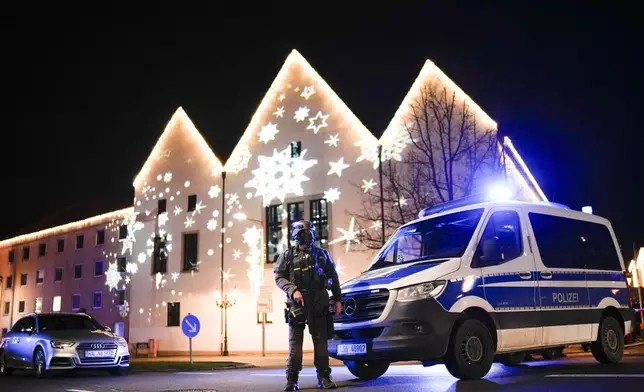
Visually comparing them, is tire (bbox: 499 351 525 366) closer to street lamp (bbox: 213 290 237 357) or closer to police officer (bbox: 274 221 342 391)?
police officer (bbox: 274 221 342 391)

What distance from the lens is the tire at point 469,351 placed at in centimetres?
770

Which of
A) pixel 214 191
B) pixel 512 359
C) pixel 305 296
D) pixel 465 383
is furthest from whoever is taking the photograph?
pixel 214 191

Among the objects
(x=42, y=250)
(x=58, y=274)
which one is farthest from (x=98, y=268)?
(x=42, y=250)

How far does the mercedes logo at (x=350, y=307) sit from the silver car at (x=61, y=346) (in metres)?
7.42

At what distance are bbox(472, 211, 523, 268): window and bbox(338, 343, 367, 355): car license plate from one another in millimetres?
1778

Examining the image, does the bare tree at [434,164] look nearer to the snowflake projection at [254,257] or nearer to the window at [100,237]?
the snowflake projection at [254,257]

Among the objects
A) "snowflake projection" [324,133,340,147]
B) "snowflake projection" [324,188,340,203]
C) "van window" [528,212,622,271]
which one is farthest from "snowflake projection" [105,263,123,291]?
"van window" [528,212,622,271]

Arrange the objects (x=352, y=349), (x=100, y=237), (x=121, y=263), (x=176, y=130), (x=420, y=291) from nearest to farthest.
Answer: (x=420, y=291)
(x=352, y=349)
(x=176, y=130)
(x=121, y=263)
(x=100, y=237)

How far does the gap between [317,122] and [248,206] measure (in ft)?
18.3

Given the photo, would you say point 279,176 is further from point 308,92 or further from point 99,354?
point 99,354

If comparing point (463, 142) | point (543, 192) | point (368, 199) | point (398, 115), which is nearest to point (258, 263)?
point (368, 199)

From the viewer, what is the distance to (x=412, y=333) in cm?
756

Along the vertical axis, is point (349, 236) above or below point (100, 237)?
below

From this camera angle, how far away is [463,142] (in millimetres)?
24547
